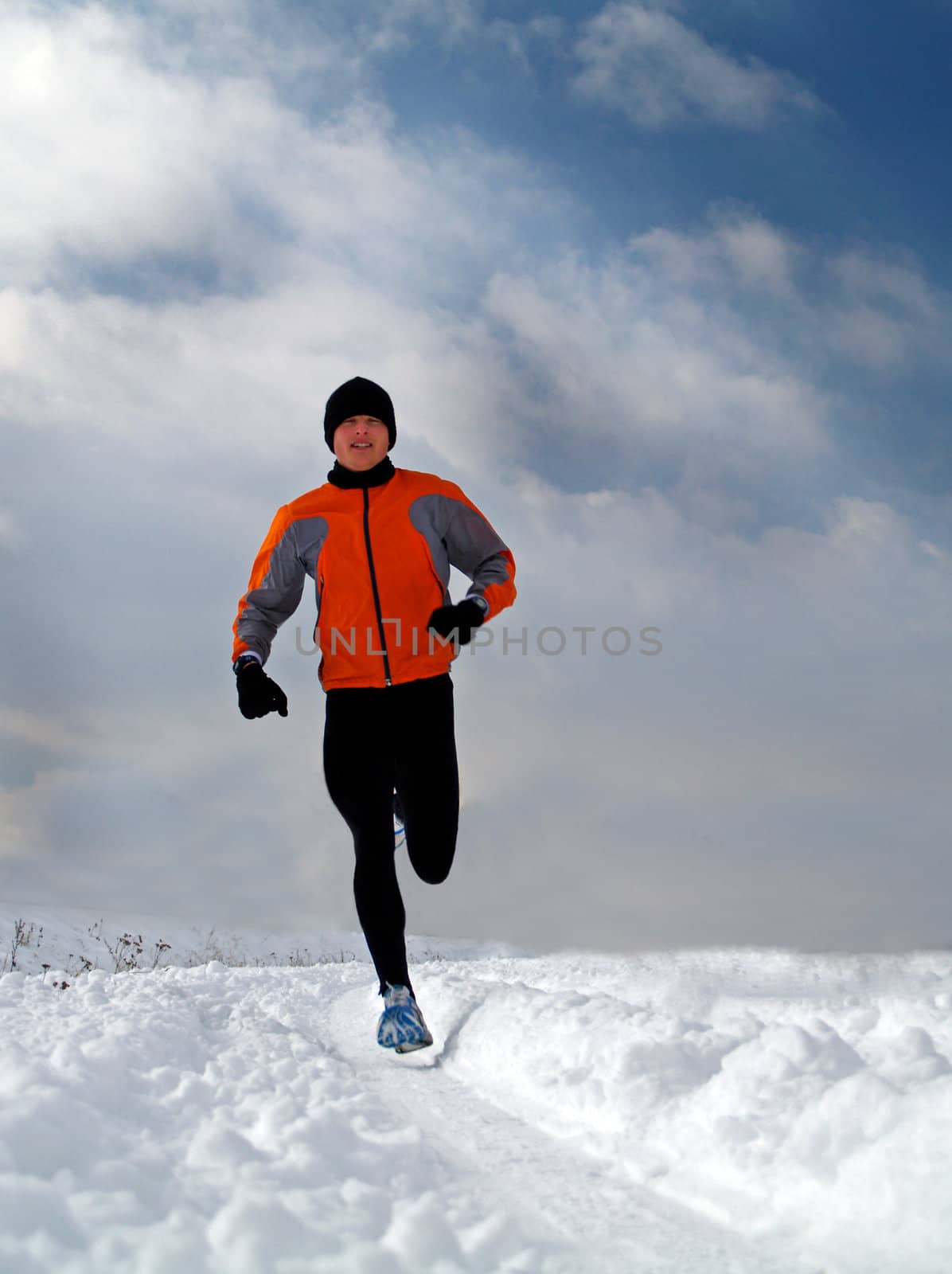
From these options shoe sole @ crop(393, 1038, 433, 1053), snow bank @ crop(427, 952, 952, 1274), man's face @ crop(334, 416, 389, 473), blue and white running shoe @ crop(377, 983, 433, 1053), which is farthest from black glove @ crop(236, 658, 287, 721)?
snow bank @ crop(427, 952, 952, 1274)

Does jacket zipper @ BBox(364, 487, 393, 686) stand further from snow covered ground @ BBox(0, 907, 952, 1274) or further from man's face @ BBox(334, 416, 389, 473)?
snow covered ground @ BBox(0, 907, 952, 1274)

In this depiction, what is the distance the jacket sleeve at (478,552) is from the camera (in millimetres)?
4027

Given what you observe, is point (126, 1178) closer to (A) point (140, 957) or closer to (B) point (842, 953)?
(B) point (842, 953)

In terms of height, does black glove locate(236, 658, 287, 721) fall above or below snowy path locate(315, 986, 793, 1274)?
above

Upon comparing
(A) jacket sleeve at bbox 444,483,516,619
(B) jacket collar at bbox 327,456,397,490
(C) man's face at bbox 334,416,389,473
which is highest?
(C) man's face at bbox 334,416,389,473

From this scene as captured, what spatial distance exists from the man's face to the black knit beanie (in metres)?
0.03

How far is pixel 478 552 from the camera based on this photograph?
4109 mm

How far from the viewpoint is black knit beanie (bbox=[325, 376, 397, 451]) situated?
4078mm

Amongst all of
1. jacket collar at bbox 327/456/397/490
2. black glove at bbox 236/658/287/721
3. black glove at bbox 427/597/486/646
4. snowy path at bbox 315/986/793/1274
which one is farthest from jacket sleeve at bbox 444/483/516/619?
snowy path at bbox 315/986/793/1274

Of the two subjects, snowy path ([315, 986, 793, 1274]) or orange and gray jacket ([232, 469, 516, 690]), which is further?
orange and gray jacket ([232, 469, 516, 690])

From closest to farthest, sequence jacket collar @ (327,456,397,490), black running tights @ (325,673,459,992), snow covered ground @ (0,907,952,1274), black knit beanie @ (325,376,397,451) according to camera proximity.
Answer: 1. snow covered ground @ (0,907,952,1274)
2. black running tights @ (325,673,459,992)
3. jacket collar @ (327,456,397,490)
4. black knit beanie @ (325,376,397,451)

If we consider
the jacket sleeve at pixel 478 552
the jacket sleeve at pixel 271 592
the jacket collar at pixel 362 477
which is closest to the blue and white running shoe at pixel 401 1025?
the jacket sleeve at pixel 271 592

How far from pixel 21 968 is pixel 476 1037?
5608mm

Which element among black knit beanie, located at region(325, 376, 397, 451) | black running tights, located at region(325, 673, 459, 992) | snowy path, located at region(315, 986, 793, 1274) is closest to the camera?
snowy path, located at region(315, 986, 793, 1274)
